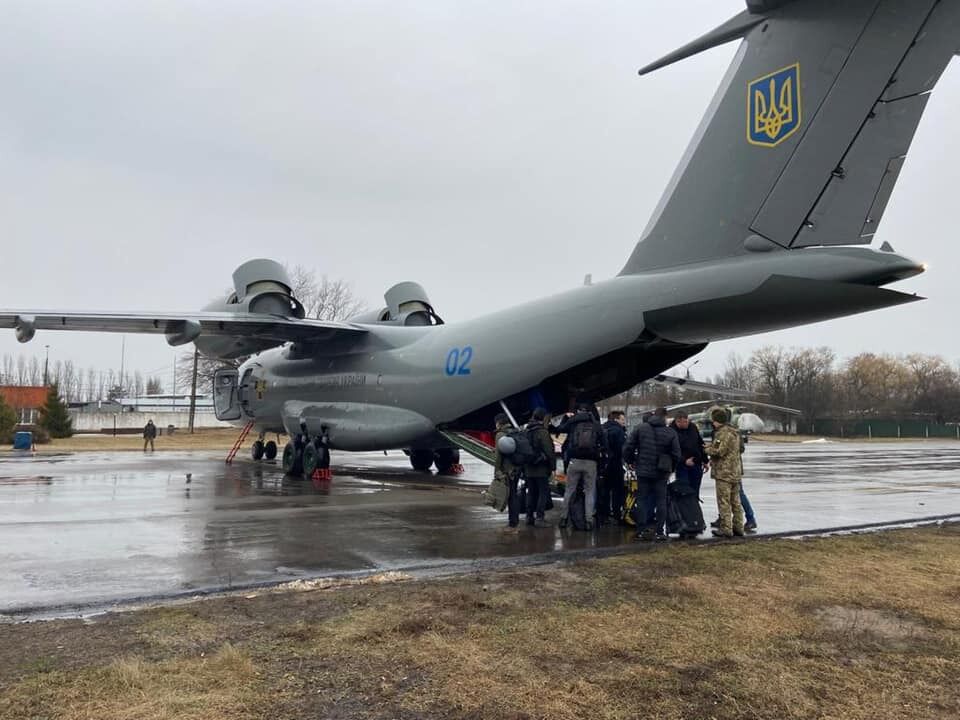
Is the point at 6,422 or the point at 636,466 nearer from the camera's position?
the point at 636,466

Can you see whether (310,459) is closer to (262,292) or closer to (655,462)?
(262,292)

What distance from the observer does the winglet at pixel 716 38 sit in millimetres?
7375

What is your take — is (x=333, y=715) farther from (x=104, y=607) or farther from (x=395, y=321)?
(x=395, y=321)

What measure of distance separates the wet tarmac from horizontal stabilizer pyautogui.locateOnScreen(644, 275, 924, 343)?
2.37 meters

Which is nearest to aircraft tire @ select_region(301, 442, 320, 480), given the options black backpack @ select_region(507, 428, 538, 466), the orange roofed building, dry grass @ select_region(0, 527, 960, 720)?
black backpack @ select_region(507, 428, 538, 466)

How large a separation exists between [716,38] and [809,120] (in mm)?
1365

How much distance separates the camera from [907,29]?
20.8 ft

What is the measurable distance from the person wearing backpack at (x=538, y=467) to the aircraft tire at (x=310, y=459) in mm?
6669

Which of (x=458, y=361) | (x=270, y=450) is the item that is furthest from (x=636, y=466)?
(x=270, y=450)

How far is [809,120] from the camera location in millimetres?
6941

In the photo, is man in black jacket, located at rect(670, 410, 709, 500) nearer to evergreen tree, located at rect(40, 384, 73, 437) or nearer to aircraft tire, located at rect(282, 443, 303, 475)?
aircraft tire, located at rect(282, 443, 303, 475)

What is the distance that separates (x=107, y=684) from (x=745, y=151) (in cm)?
692

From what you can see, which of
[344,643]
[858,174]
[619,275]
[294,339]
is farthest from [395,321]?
[344,643]

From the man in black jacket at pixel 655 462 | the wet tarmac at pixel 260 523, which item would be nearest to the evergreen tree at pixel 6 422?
the wet tarmac at pixel 260 523
